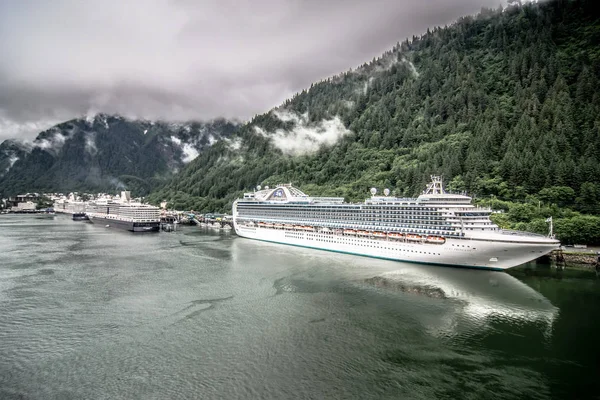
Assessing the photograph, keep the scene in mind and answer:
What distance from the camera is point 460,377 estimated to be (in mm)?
17391

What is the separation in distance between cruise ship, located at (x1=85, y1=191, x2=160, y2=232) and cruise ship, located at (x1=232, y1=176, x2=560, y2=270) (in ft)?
145

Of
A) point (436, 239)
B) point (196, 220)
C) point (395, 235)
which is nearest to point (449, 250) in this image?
point (436, 239)

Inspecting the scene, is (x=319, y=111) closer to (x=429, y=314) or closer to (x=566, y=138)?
(x=566, y=138)

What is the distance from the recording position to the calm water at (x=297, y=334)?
16.8m

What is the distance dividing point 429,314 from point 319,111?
420 feet

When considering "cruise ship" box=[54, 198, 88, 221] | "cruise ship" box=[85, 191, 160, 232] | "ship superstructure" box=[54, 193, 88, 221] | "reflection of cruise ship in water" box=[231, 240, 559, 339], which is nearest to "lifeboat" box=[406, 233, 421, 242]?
"reflection of cruise ship in water" box=[231, 240, 559, 339]

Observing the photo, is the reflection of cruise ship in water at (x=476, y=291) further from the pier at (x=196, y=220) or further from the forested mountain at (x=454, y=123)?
the pier at (x=196, y=220)

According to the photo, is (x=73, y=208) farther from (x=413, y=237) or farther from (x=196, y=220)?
(x=413, y=237)

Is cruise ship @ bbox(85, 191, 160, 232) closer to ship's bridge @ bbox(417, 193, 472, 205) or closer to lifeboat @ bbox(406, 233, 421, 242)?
lifeboat @ bbox(406, 233, 421, 242)

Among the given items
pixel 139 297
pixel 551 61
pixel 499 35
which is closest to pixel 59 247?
pixel 139 297

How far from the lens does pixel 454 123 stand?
94.1 m

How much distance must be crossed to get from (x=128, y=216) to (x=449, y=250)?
93.9 meters

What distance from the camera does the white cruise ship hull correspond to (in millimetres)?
35750

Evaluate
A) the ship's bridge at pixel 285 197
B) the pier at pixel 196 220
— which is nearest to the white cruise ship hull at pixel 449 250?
the ship's bridge at pixel 285 197
